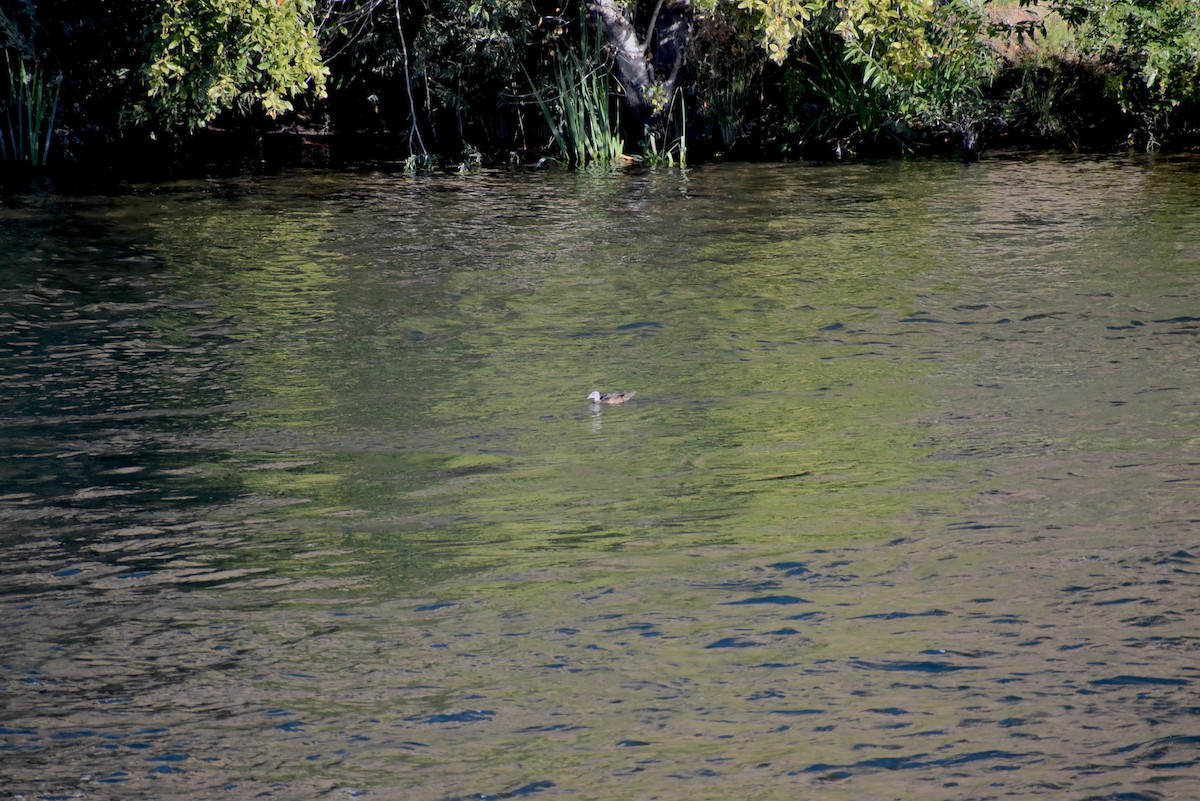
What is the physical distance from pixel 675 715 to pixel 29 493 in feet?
13.6

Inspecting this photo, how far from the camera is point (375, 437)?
323 inches

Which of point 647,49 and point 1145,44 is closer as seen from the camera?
point 1145,44

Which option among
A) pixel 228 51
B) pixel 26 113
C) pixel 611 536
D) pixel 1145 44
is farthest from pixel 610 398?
pixel 26 113

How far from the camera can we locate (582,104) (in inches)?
858

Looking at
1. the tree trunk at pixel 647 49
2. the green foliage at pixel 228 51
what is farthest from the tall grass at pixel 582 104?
the green foliage at pixel 228 51

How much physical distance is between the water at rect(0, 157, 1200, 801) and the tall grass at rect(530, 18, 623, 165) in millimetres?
8625

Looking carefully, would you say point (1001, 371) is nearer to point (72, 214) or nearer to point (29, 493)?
point (29, 493)

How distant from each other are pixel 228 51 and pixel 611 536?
44.3ft

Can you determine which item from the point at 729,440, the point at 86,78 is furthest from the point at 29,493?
the point at 86,78

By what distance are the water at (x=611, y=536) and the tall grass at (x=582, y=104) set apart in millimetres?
8625

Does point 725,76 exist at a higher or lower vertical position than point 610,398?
higher

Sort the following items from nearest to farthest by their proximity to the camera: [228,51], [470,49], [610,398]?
[610,398] → [228,51] → [470,49]

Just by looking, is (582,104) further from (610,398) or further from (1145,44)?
(610,398)

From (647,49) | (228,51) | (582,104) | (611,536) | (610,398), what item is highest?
(647,49)
